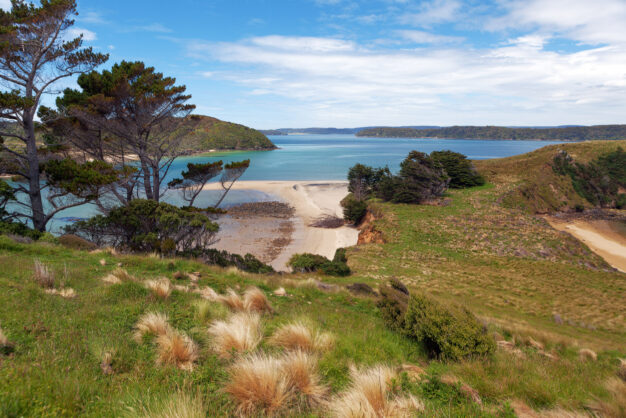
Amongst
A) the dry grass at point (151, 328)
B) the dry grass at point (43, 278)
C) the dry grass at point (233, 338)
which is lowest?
the dry grass at point (233, 338)

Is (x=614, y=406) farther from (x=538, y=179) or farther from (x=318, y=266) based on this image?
(x=538, y=179)

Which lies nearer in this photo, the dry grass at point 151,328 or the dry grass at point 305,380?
the dry grass at point 305,380

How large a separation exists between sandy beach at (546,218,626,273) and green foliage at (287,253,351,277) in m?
22.6

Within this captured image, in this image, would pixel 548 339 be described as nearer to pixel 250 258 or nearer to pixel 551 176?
pixel 250 258

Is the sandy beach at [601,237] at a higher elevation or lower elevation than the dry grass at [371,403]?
lower

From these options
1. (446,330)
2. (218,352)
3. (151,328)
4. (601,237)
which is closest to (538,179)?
(601,237)

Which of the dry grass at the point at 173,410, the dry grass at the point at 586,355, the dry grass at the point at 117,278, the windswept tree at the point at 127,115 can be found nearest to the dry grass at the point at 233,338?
the dry grass at the point at 173,410

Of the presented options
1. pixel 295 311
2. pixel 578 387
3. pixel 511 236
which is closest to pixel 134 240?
pixel 295 311

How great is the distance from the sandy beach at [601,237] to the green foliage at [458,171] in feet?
31.0

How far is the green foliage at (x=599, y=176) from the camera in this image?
4081cm

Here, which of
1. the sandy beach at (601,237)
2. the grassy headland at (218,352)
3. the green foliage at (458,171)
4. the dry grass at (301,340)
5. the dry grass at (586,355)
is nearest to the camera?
the grassy headland at (218,352)

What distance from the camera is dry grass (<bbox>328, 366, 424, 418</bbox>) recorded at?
239 centimetres

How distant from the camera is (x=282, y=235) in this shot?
2970 cm

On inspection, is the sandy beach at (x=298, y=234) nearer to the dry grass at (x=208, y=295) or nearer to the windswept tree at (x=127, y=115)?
the windswept tree at (x=127, y=115)
